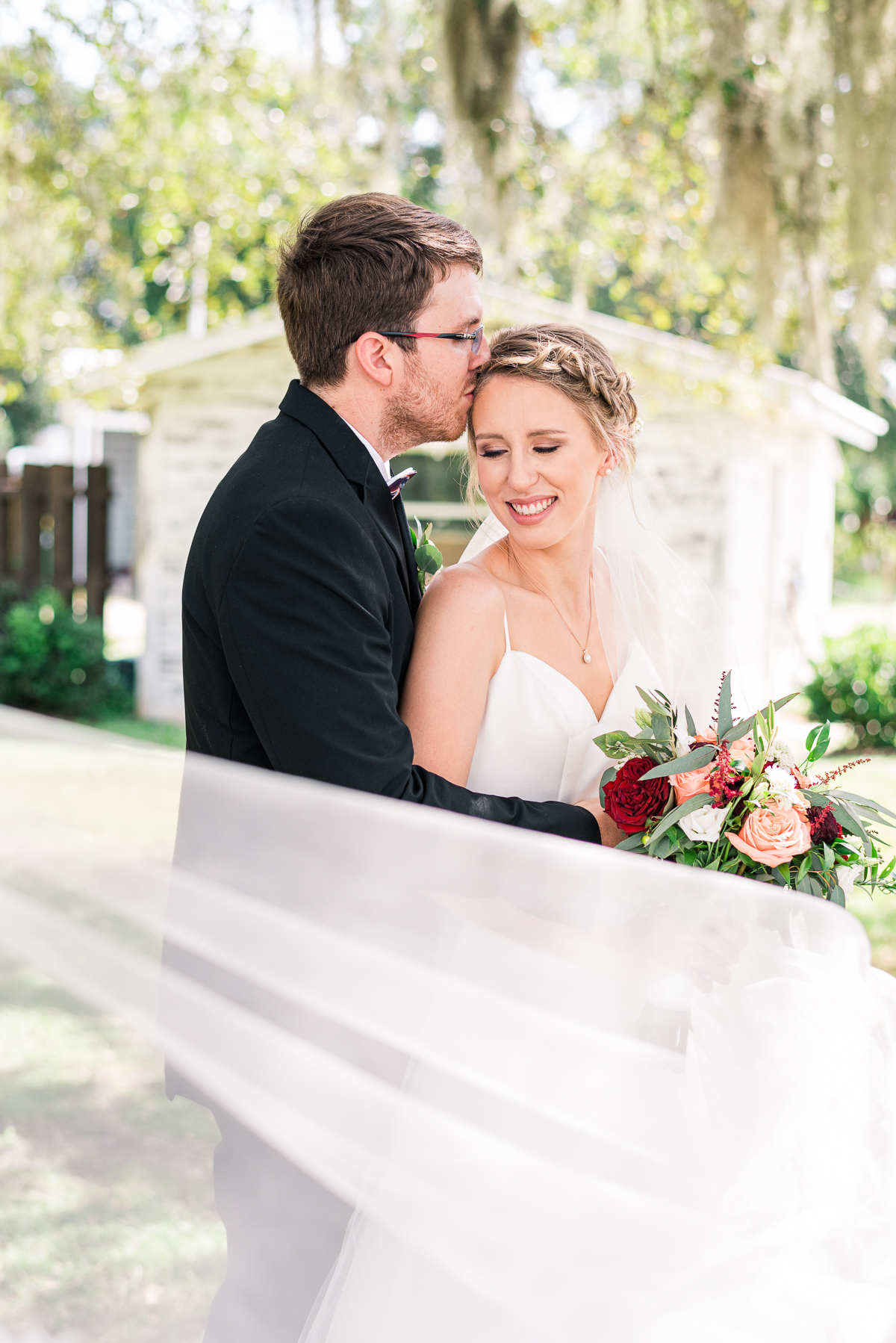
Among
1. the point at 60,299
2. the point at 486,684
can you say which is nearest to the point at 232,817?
the point at 486,684

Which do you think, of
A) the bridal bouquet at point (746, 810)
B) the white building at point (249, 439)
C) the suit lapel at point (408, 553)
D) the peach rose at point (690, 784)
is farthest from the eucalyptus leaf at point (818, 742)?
the white building at point (249, 439)

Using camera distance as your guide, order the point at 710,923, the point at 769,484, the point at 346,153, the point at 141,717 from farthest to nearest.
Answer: the point at 769,484 < the point at 141,717 < the point at 346,153 < the point at 710,923

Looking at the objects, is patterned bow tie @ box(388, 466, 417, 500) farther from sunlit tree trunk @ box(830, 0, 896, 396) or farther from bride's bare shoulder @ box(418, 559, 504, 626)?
sunlit tree trunk @ box(830, 0, 896, 396)

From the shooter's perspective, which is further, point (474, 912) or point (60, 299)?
point (60, 299)

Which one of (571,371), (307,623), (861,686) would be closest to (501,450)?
(571,371)

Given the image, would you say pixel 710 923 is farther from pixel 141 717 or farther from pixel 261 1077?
pixel 141 717

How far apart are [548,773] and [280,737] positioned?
0.66 m

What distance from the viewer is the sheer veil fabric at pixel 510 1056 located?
156 centimetres

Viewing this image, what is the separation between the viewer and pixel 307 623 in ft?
5.40

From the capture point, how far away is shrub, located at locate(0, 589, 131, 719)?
10648mm

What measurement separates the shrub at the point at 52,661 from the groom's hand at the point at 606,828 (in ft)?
31.3

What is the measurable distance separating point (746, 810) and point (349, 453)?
0.87 metres

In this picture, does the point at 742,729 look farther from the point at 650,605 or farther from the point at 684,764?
the point at 650,605

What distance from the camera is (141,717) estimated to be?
11.4 metres
